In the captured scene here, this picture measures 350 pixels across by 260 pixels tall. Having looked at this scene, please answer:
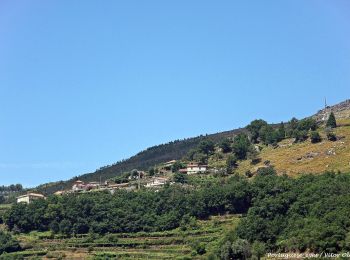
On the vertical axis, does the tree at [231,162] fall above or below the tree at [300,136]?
below

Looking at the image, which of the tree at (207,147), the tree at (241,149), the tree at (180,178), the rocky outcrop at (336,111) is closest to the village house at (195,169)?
the tree at (180,178)

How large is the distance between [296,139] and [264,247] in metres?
51.1

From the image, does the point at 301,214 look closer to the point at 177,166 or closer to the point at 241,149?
the point at 241,149

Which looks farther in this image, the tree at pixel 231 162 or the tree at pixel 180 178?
the tree at pixel 231 162

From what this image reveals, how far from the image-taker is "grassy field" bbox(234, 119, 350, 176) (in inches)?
4087

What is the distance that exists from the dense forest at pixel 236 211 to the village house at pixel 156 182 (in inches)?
346

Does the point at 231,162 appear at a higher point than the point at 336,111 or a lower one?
lower

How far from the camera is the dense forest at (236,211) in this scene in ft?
235

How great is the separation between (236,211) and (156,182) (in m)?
26.2

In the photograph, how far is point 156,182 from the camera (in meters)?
119

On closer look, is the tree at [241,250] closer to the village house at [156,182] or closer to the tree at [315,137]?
the village house at [156,182]

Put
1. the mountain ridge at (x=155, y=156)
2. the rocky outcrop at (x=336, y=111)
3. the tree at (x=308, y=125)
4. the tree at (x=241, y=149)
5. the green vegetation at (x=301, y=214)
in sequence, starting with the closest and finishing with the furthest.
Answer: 1. the green vegetation at (x=301, y=214)
2. the tree at (x=241, y=149)
3. the tree at (x=308, y=125)
4. the rocky outcrop at (x=336, y=111)
5. the mountain ridge at (x=155, y=156)

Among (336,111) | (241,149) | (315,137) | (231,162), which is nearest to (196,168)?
(231,162)

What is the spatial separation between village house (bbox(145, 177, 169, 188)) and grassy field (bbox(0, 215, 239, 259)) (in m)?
21.7
